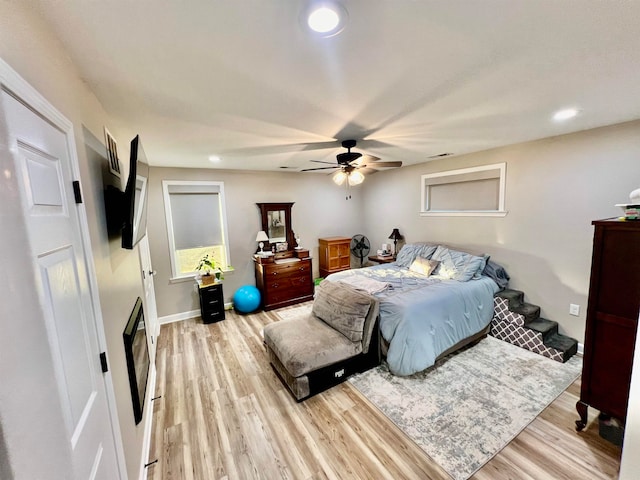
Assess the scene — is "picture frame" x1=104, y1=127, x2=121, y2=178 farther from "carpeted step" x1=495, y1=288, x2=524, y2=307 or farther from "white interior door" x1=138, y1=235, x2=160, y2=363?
"carpeted step" x1=495, y1=288, x2=524, y2=307

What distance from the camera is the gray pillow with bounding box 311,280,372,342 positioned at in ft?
8.56

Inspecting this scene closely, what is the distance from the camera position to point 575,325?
116 inches

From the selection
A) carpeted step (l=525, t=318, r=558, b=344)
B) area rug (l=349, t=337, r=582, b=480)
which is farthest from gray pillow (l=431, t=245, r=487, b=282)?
area rug (l=349, t=337, r=582, b=480)

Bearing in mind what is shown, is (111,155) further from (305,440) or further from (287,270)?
(287,270)

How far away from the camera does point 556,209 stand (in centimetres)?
298

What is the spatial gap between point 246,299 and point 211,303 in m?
0.54

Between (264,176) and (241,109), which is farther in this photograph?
(264,176)

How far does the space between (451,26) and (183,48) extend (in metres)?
1.19

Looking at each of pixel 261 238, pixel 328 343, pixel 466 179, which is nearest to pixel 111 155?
pixel 328 343

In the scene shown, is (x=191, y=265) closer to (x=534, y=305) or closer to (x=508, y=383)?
(x=508, y=383)

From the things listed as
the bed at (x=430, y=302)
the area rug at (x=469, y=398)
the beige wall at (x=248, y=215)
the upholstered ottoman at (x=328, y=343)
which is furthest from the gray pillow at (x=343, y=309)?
the beige wall at (x=248, y=215)

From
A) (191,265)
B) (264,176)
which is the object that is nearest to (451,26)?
(264,176)

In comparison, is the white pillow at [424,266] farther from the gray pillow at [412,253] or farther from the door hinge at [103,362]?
the door hinge at [103,362]

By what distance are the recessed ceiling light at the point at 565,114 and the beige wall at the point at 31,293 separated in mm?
3247
